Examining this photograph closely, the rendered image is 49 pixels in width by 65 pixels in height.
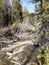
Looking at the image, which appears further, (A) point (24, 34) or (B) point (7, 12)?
(B) point (7, 12)

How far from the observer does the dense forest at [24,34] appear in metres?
11.1

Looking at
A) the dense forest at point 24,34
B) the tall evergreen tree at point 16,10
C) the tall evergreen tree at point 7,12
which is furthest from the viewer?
the tall evergreen tree at point 16,10

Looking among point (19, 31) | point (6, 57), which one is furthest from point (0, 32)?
point (6, 57)

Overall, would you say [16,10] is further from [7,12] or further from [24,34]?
[24,34]

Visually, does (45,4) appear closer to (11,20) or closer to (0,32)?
(0,32)

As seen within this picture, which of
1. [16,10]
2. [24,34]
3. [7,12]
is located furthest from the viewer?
[16,10]

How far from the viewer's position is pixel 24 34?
3086cm

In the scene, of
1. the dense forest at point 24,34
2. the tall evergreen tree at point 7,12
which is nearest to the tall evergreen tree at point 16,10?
the dense forest at point 24,34

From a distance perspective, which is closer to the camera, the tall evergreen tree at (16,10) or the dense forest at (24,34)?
the dense forest at (24,34)

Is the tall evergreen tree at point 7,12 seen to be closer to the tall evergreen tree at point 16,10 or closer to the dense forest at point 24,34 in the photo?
the dense forest at point 24,34

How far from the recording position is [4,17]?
151 ft

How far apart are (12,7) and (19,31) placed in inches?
654

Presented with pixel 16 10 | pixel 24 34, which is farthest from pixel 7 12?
pixel 24 34

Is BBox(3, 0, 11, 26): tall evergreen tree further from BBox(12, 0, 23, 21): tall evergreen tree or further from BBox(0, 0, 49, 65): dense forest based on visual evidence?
BBox(12, 0, 23, 21): tall evergreen tree
